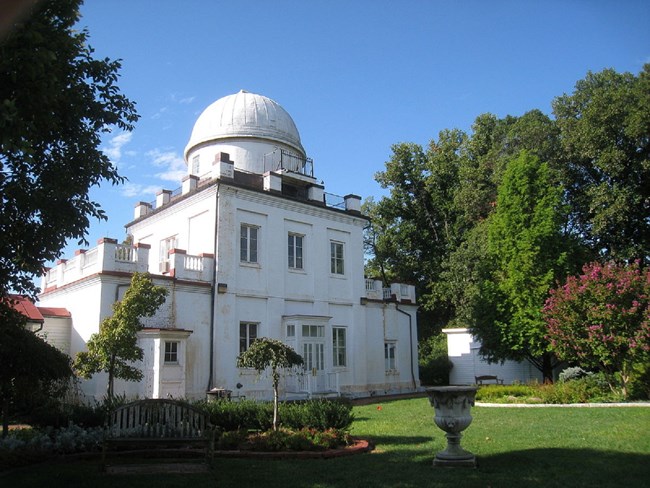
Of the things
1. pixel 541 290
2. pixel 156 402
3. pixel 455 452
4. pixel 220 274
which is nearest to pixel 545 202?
pixel 541 290

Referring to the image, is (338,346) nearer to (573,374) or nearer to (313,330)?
(313,330)

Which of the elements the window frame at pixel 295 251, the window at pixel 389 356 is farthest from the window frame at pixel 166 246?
the window at pixel 389 356

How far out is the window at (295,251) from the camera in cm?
2697

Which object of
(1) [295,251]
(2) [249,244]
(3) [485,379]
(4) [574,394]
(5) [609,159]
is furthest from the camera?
(3) [485,379]

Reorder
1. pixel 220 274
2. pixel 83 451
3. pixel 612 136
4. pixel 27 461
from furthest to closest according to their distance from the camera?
1. pixel 612 136
2. pixel 220 274
3. pixel 83 451
4. pixel 27 461

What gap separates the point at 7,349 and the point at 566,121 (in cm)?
2920

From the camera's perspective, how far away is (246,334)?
80.4ft

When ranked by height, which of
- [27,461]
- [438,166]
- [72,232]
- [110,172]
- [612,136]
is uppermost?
[438,166]

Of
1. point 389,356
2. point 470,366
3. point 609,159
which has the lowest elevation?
point 470,366

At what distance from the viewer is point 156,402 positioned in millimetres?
10094

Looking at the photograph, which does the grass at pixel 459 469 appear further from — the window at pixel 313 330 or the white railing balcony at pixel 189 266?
the window at pixel 313 330

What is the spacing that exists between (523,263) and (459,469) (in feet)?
59.4

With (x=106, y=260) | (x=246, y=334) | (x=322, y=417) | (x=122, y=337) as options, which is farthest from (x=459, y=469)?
(x=246, y=334)

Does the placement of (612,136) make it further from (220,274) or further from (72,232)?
(72,232)
